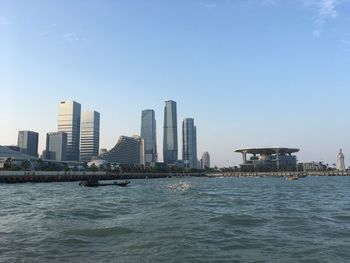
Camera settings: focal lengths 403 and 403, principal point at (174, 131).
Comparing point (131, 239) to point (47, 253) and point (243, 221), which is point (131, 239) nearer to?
point (47, 253)

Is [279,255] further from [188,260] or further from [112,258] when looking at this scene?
[112,258]

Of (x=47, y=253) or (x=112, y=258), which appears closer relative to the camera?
(x=112, y=258)

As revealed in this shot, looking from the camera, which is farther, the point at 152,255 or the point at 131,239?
the point at 131,239

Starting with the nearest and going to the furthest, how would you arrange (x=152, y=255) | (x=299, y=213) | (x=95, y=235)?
(x=152, y=255)
(x=95, y=235)
(x=299, y=213)

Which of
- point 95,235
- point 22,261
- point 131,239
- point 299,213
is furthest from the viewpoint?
point 299,213

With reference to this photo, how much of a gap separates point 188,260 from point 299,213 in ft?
60.3

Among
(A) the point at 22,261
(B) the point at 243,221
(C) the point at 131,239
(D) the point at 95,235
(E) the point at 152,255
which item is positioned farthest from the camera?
(B) the point at 243,221

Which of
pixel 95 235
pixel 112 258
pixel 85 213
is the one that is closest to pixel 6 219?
pixel 85 213

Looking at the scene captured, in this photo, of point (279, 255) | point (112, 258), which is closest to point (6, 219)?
point (112, 258)

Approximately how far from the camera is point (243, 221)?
27.6 metres

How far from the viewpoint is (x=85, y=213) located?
33531 millimetres

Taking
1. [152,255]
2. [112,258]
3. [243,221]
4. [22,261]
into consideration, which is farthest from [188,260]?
[243,221]

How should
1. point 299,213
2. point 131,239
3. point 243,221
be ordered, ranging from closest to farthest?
point 131,239 < point 243,221 < point 299,213

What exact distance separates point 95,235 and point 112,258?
6074 millimetres
